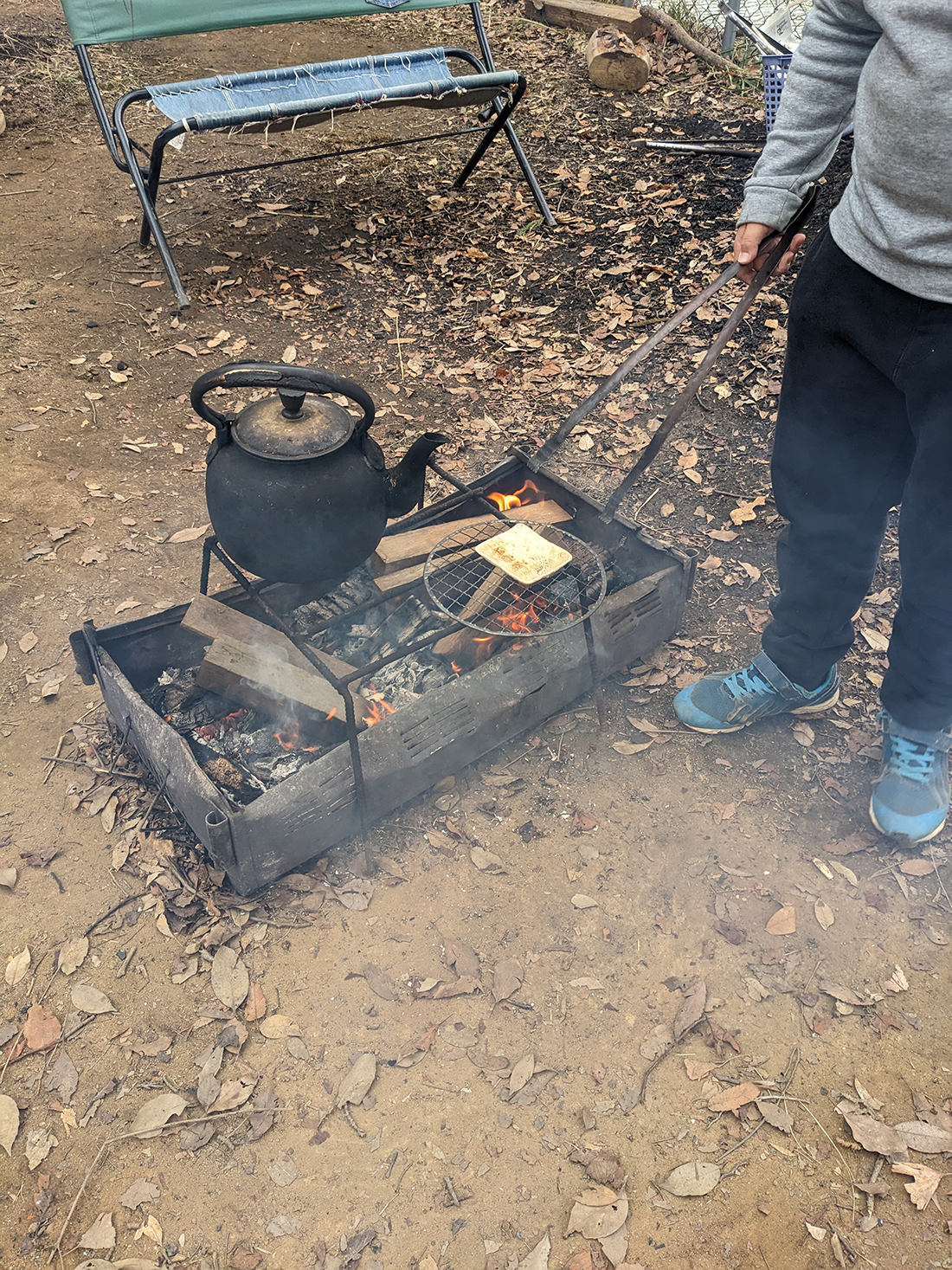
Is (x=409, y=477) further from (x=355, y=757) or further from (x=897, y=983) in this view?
(x=897, y=983)

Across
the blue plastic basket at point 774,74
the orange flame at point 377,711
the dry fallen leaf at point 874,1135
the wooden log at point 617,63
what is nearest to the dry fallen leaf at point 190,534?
the orange flame at point 377,711

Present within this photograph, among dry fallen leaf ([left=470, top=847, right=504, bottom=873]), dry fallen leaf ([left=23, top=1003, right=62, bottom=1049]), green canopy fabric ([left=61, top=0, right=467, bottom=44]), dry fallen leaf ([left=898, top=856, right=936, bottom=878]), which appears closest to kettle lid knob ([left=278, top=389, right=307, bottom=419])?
dry fallen leaf ([left=470, top=847, right=504, bottom=873])

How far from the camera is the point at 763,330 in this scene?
556 centimetres

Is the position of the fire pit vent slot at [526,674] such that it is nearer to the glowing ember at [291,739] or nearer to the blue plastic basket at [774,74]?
the glowing ember at [291,739]

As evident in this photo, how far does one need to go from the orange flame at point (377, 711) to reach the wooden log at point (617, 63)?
7620 mm

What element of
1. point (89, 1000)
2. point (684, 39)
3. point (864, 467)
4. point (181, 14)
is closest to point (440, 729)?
point (89, 1000)

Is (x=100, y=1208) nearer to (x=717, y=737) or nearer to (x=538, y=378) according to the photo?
(x=717, y=737)

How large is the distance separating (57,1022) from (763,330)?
5255 millimetres

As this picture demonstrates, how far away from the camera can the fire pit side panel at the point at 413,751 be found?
109 inches

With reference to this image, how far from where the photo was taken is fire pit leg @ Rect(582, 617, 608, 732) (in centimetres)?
327

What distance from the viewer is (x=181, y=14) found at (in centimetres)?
625

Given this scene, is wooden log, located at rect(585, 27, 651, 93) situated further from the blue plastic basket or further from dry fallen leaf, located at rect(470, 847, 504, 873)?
dry fallen leaf, located at rect(470, 847, 504, 873)

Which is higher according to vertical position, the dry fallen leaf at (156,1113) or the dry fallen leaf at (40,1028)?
the dry fallen leaf at (40,1028)

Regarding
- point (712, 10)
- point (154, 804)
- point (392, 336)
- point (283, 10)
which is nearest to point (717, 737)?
point (154, 804)
